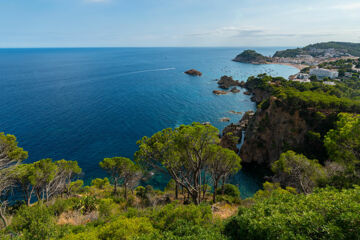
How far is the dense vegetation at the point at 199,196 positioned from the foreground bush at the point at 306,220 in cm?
4

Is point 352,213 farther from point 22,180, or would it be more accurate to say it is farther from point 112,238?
point 22,180

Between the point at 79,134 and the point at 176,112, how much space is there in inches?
1246

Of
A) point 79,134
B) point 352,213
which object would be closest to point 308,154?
point 352,213

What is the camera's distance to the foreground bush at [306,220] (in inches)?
306

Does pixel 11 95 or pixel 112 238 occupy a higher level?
pixel 11 95

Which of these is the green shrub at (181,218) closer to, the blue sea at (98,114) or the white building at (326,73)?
the blue sea at (98,114)

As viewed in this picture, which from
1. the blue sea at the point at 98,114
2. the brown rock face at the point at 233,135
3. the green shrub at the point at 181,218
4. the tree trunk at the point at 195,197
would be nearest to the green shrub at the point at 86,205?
the tree trunk at the point at 195,197

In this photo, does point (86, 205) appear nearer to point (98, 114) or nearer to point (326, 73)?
point (98, 114)

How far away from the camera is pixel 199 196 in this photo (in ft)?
65.1

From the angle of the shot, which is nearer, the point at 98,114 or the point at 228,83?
the point at 98,114

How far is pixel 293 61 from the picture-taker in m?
194

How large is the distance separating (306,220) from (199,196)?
41.8ft

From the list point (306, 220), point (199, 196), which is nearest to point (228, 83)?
point (199, 196)

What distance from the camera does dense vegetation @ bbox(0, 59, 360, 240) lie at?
30.0ft
